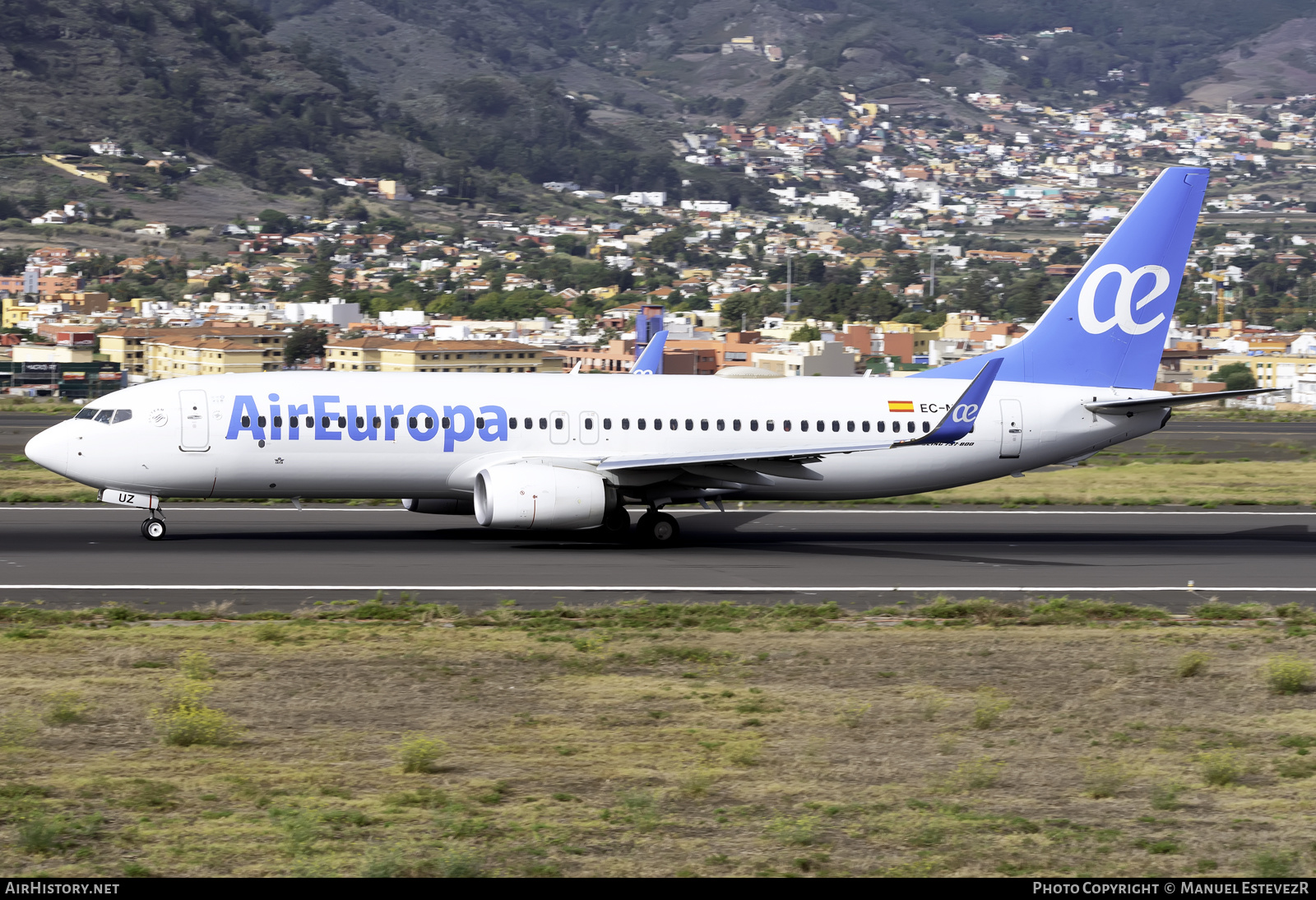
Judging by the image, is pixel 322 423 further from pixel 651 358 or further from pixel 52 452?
pixel 651 358

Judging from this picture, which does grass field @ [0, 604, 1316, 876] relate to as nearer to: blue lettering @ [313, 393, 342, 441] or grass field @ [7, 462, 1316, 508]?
blue lettering @ [313, 393, 342, 441]

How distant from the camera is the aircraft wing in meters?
31.8

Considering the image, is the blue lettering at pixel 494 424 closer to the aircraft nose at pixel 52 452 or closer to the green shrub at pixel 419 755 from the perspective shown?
the aircraft nose at pixel 52 452

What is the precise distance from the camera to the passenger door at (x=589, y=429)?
33.3 meters

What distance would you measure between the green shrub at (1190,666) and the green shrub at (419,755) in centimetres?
1068

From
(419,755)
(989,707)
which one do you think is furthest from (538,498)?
(419,755)

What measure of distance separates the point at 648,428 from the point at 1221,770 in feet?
65.2

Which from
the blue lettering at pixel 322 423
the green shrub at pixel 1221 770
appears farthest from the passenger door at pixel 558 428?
the green shrub at pixel 1221 770

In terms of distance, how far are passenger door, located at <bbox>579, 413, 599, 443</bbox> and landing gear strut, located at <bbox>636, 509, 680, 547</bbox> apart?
2229 millimetres

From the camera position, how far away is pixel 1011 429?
35.3 metres

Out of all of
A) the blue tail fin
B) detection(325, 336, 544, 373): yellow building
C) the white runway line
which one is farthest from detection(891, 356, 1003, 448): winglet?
detection(325, 336, 544, 373): yellow building

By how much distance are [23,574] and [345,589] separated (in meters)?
6.10

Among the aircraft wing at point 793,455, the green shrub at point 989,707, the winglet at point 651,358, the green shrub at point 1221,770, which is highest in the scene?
the winglet at point 651,358

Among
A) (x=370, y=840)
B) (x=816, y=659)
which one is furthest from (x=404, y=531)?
(x=370, y=840)
